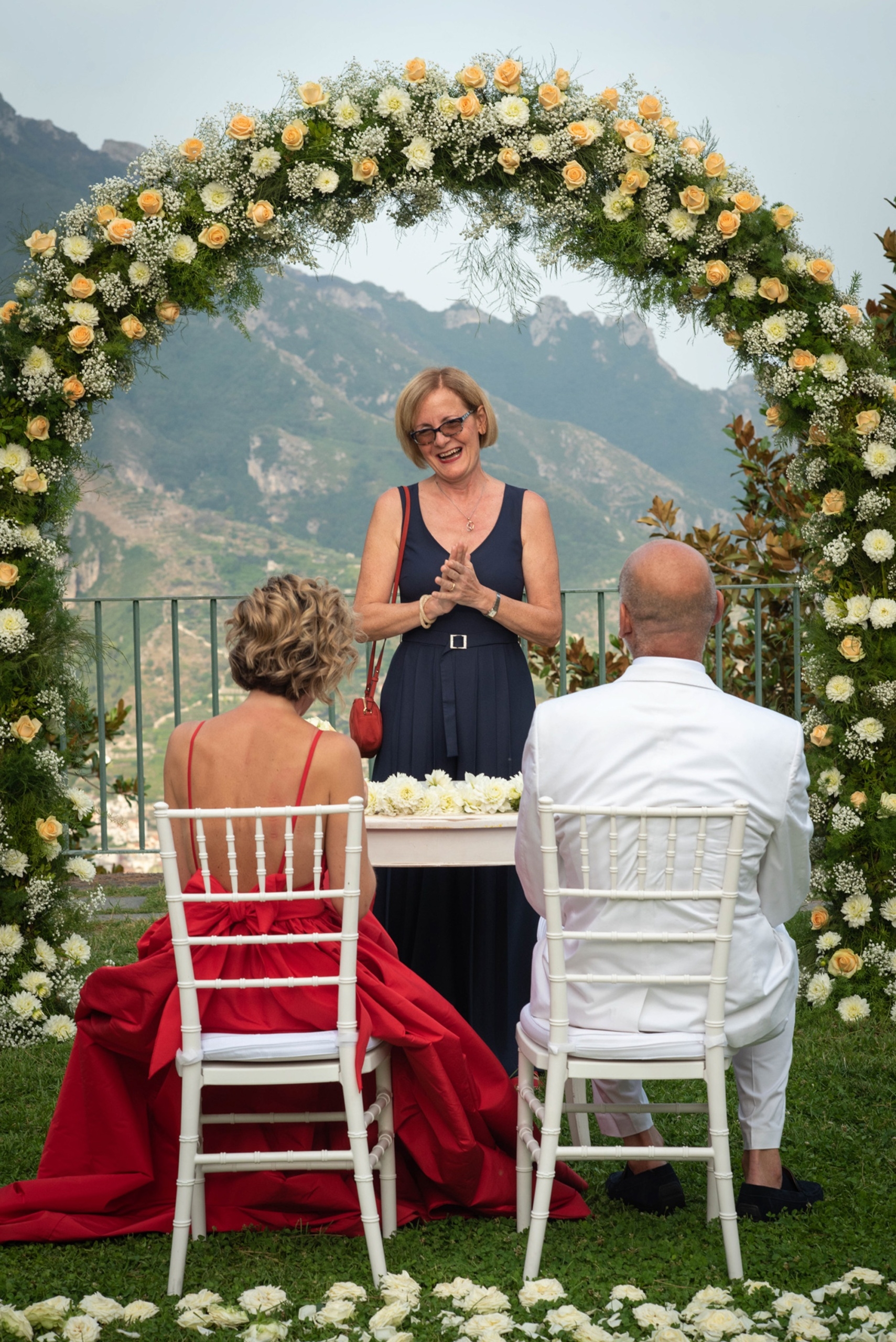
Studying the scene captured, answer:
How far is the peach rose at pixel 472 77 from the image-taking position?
3969 mm

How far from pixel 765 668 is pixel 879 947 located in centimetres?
338

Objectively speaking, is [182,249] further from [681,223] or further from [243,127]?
[681,223]

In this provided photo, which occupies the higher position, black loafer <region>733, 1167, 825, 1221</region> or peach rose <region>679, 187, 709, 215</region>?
peach rose <region>679, 187, 709, 215</region>

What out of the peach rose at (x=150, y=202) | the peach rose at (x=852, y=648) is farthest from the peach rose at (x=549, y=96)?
the peach rose at (x=852, y=648)

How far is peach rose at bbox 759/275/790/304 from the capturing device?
414 cm

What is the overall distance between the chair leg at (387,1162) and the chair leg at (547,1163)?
0.36 metres

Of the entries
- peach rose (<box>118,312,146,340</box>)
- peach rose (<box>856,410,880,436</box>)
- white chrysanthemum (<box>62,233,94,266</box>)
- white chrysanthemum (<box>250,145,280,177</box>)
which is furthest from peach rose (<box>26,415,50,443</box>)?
peach rose (<box>856,410,880,436</box>)

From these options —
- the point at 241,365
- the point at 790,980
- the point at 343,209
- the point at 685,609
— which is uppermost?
the point at 241,365

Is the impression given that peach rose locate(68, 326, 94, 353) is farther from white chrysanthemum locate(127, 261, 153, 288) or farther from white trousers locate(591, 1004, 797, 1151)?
white trousers locate(591, 1004, 797, 1151)

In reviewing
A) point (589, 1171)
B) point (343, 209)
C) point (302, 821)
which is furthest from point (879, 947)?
point (343, 209)

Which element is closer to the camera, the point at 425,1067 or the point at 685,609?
the point at 685,609

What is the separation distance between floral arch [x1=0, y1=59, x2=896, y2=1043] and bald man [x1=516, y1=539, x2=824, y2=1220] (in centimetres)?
198

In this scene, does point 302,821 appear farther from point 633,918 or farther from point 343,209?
point 343,209

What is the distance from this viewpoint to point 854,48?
1175 inches
